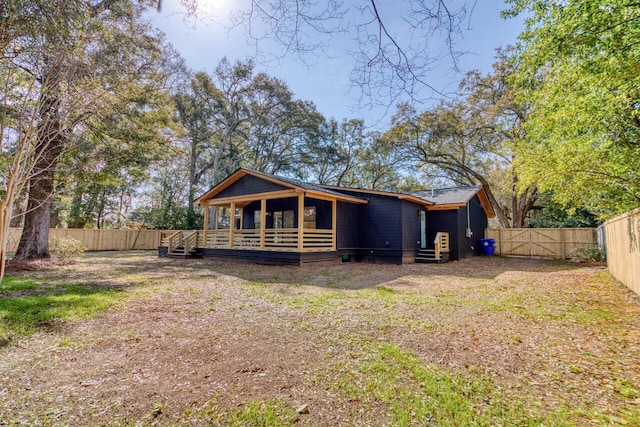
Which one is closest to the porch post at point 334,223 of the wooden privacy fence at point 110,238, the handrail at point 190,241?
the handrail at point 190,241

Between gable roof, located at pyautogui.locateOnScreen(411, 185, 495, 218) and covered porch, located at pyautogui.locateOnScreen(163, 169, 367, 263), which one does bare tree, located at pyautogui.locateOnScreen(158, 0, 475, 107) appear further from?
gable roof, located at pyautogui.locateOnScreen(411, 185, 495, 218)

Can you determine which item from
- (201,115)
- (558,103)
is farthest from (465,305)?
(201,115)

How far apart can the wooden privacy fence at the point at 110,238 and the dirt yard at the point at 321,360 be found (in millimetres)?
15698

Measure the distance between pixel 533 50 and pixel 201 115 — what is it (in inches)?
885

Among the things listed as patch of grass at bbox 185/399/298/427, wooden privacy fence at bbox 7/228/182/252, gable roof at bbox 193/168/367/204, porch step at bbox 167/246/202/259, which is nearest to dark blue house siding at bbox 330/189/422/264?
gable roof at bbox 193/168/367/204

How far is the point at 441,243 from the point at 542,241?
7.10 m

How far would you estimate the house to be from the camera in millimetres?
12492

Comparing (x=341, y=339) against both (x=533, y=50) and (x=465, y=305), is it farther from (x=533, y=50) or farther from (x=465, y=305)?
(x=533, y=50)

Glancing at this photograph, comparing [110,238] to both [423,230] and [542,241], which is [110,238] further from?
[542,241]

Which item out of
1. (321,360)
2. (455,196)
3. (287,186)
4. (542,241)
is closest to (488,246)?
(542,241)

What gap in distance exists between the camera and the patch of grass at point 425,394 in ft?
7.22

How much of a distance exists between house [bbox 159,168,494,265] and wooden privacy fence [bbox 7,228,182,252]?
7333 mm

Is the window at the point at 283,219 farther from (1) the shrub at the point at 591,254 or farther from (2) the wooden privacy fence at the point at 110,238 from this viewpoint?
(1) the shrub at the point at 591,254

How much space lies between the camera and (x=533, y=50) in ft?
21.9
